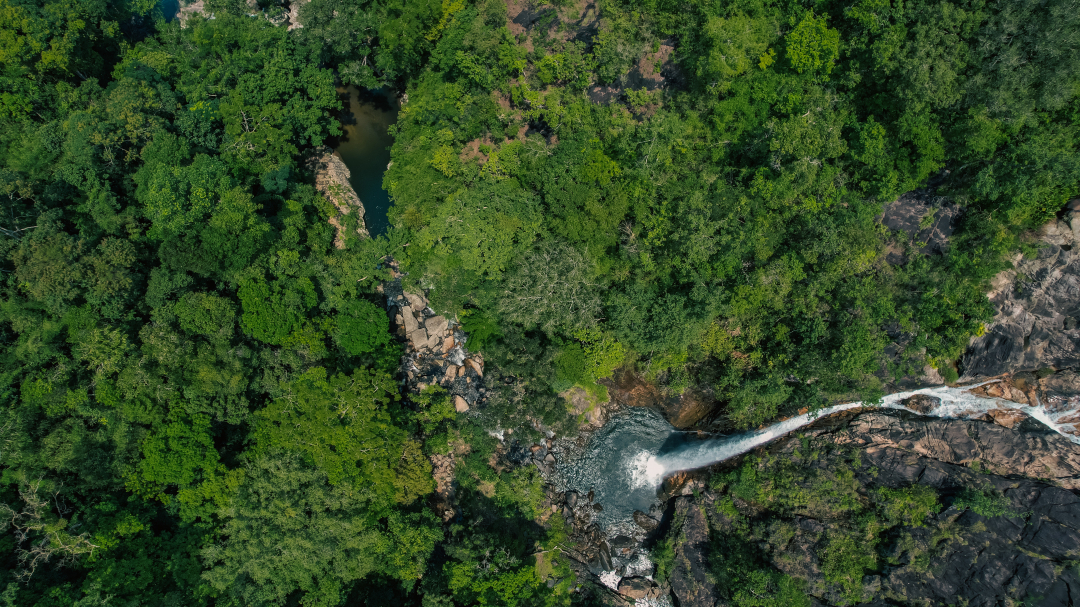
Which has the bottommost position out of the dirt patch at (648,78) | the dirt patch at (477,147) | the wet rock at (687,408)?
the wet rock at (687,408)

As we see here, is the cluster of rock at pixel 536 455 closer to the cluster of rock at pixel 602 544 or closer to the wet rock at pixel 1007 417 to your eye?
the cluster of rock at pixel 602 544

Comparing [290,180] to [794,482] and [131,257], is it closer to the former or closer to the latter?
[131,257]

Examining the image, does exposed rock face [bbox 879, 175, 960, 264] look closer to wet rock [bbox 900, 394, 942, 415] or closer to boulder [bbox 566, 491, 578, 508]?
wet rock [bbox 900, 394, 942, 415]

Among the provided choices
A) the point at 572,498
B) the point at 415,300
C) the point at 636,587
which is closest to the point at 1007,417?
the point at 636,587

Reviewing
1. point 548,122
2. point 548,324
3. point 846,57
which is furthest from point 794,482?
point 548,122

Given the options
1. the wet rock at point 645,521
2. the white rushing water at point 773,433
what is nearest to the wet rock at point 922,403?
the white rushing water at point 773,433

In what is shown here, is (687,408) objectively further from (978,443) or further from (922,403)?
(978,443)
